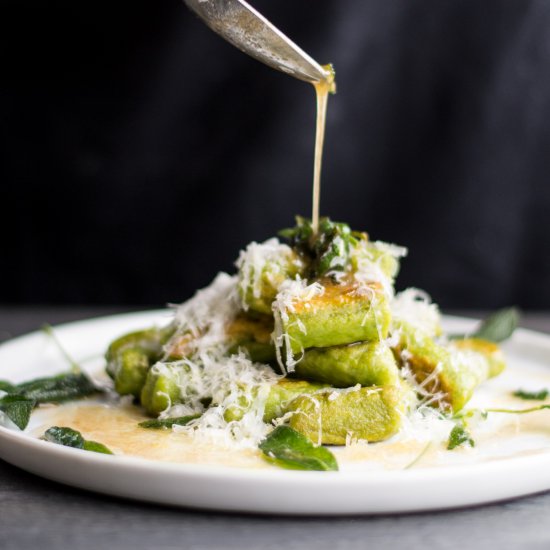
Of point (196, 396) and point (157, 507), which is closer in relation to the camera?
point (157, 507)

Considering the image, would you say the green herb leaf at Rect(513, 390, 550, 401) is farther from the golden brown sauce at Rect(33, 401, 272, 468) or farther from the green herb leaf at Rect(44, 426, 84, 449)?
the green herb leaf at Rect(44, 426, 84, 449)

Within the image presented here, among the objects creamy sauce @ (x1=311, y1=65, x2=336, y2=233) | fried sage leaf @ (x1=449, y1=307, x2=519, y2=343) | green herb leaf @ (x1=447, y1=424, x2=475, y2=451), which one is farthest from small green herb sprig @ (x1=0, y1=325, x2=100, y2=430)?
fried sage leaf @ (x1=449, y1=307, x2=519, y2=343)

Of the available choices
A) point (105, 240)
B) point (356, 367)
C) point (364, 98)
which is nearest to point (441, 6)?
point (364, 98)

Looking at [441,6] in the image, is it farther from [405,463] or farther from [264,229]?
[405,463]

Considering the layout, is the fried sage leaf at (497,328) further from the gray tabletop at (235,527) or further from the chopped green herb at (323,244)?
the gray tabletop at (235,527)

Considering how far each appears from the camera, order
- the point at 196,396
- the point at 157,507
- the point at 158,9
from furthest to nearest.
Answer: the point at 158,9, the point at 196,396, the point at 157,507

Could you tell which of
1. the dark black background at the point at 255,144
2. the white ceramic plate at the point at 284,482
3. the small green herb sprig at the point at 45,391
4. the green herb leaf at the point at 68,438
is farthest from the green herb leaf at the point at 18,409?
the dark black background at the point at 255,144

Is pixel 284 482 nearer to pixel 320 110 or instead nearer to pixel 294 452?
pixel 294 452
